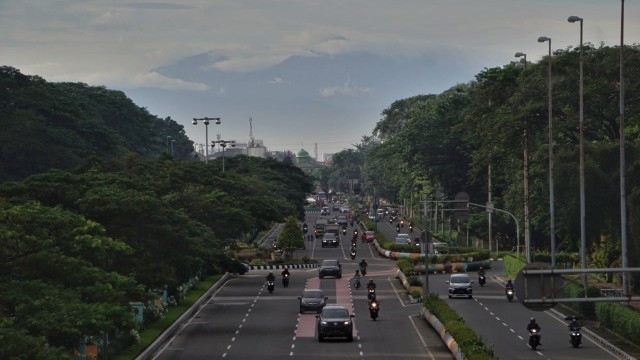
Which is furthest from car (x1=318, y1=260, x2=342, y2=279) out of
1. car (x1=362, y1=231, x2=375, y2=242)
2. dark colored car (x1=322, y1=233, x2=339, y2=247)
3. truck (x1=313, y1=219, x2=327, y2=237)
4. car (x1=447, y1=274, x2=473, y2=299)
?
truck (x1=313, y1=219, x2=327, y2=237)

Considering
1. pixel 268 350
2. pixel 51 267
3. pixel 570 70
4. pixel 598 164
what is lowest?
pixel 268 350

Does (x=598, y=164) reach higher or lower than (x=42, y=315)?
higher

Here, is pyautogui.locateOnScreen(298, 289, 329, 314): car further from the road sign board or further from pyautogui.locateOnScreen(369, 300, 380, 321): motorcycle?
the road sign board

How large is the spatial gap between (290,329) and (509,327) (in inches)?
422

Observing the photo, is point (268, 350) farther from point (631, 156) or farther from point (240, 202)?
point (240, 202)

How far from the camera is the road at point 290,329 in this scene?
59.9m

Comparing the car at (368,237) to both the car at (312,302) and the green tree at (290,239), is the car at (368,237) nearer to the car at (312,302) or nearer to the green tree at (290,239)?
the green tree at (290,239)

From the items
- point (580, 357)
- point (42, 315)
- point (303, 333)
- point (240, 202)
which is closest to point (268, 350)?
point (303, 333)

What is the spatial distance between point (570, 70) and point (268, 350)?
44434mm

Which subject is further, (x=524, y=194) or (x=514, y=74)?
(x=514, y=74)

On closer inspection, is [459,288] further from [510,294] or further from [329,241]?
[329,241]

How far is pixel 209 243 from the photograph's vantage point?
83875mm

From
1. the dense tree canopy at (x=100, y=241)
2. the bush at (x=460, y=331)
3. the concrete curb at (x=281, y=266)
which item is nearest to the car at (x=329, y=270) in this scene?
the dense tree canopy at (x=100, y=241)

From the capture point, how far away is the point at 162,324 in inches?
2800
